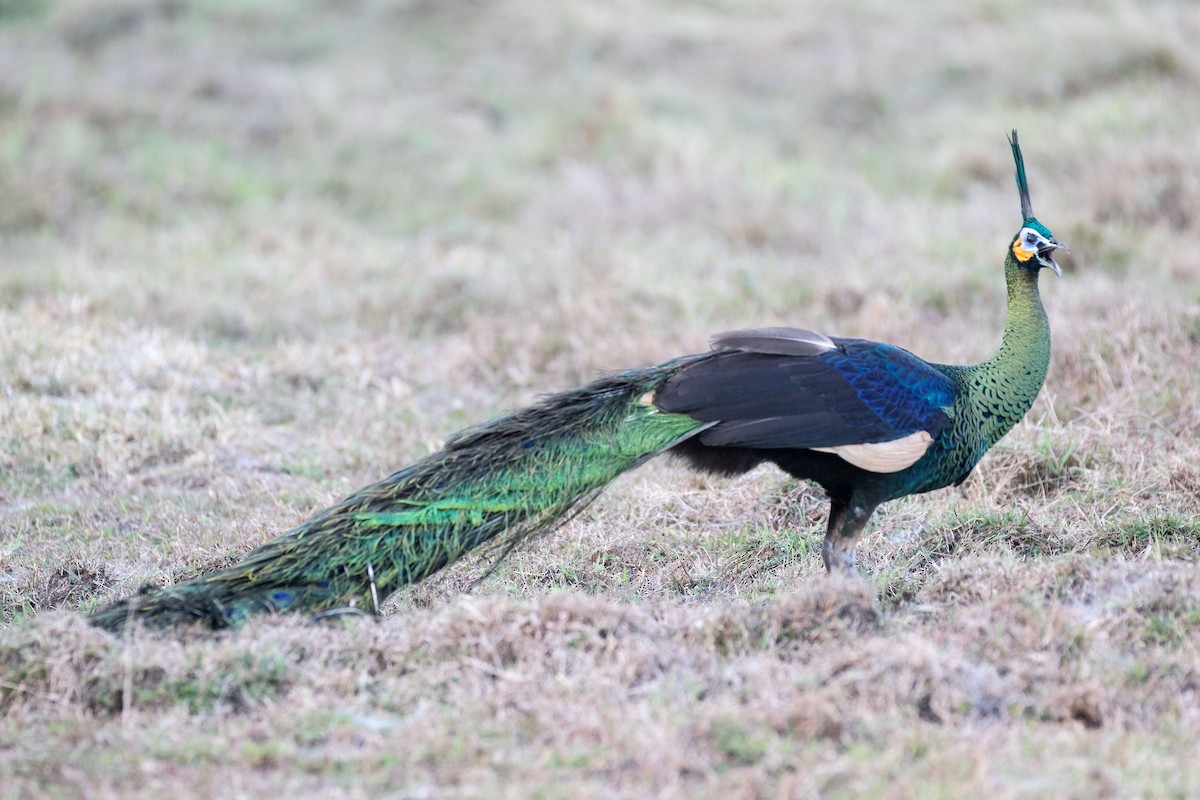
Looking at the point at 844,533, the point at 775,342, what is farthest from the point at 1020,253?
the point at 844,533

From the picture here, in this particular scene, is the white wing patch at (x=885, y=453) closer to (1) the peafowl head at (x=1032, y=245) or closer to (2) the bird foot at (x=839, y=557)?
(2) the bird foot at (x=839, y=557)

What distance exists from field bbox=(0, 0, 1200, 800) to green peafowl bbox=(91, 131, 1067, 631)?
0.64ft

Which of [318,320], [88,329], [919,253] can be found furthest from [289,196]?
[919,253]

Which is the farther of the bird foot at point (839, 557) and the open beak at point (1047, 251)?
the open beak at point (1047, 251)

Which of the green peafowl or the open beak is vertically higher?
the open beak

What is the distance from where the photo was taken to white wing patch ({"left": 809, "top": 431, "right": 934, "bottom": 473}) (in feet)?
14.3

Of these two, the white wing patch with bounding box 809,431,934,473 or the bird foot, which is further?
the bird foot

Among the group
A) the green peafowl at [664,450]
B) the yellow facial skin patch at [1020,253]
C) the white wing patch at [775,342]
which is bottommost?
the green peafowl at [664,450]

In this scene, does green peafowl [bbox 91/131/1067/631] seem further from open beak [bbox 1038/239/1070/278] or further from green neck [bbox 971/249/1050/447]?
open beak [bbox 1038/239/1070/278]

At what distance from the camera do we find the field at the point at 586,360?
3.48m

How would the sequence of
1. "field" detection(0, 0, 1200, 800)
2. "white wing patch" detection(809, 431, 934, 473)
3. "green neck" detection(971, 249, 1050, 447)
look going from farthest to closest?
"green neck" detection(971, 249, 1050, 447)
"white wing patch" detection(809, 431, 934, 473)
"field" detection(0, 0, 1200, 800)

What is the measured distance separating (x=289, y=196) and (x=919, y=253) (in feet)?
15.8

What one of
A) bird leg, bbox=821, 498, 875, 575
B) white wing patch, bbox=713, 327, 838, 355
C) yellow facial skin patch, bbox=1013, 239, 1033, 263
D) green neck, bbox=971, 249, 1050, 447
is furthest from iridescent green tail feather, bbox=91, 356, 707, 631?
yellow facial skin patch, bbox=1013, 239, 1033, 263

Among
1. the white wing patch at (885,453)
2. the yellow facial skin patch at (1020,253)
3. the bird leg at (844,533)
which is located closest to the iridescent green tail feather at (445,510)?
the white wing patch at (885,453)
